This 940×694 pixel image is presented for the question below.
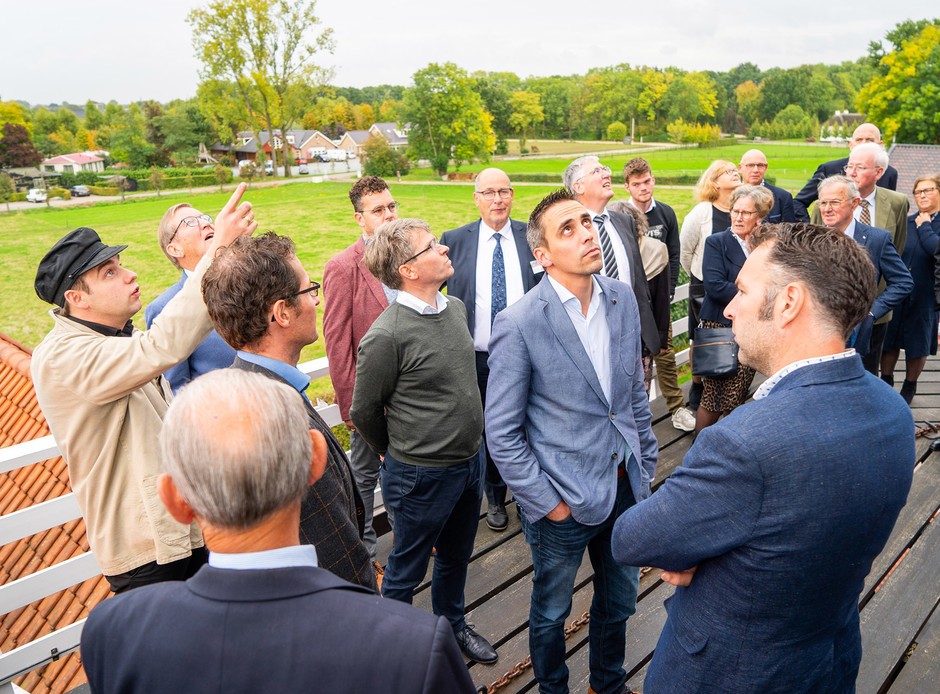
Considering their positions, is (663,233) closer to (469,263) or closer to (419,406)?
(469,263)

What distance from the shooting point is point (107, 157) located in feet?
166

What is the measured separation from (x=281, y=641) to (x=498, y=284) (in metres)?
3.00

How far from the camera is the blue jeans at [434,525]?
2586mm

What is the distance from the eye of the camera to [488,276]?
382cm

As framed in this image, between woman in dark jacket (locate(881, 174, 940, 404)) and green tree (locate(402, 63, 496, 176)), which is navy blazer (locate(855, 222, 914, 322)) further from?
green tree (locate(402, 63, 496, 176))

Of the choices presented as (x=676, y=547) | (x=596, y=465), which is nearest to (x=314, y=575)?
(x=676, y=547)

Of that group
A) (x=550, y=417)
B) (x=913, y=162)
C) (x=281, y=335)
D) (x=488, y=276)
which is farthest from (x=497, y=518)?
(x=913, y=162)

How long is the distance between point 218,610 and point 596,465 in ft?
4.96

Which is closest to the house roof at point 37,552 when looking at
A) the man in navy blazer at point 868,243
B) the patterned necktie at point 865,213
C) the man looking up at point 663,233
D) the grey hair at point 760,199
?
the man looking up at point 663,233

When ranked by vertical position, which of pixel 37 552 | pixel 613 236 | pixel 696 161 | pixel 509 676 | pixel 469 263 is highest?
pixel 696 161

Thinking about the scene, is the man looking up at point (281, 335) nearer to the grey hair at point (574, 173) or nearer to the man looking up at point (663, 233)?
the grey hair at point (574, 173)

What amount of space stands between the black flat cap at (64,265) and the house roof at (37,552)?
2819 millimetres

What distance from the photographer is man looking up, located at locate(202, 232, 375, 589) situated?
1.72 meters

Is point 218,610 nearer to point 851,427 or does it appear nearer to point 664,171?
point 851,427
